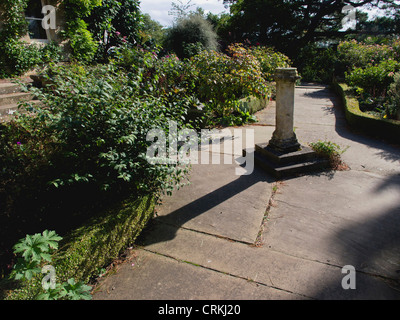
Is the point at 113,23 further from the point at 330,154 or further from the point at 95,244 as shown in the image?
the point at 95,244

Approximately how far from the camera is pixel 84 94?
9.20ft

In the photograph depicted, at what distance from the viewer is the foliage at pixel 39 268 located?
1775 mm

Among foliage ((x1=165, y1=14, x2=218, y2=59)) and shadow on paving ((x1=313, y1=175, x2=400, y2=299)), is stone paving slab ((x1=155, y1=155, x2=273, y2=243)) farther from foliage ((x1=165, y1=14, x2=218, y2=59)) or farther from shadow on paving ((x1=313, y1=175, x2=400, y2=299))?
foliage ((x1=165, y1=14, x2=218, y2=59))

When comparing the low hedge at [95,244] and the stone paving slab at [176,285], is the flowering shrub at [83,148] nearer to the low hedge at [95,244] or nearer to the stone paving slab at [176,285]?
the low hedge at [95,244]

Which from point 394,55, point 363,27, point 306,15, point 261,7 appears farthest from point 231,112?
point 363,27

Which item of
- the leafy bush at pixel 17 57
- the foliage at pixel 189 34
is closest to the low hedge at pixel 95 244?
the leafy bush at pixel 17 57

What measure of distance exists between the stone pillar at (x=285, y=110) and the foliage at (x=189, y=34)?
29.4 feet

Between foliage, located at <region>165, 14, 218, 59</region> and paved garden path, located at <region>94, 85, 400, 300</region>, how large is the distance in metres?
9.84

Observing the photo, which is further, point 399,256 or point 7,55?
point 7,55

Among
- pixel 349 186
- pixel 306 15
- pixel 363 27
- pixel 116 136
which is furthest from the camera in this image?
pixel 363 27

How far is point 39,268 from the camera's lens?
1836 mm
